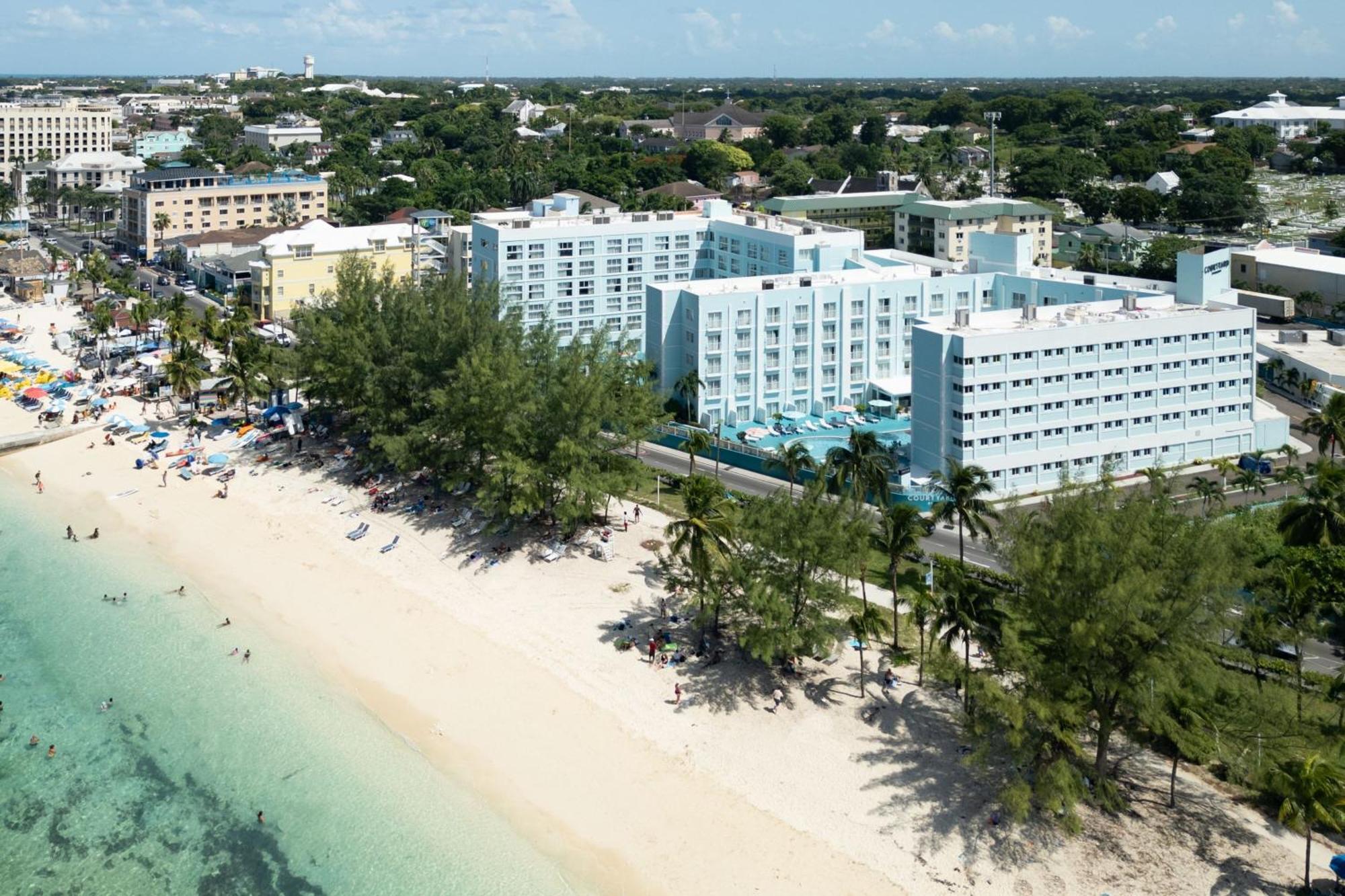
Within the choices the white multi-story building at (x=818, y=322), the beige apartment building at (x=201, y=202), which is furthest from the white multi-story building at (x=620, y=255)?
the beige apartment building at (x=201, y=202)

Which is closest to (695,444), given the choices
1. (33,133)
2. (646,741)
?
(646,741)

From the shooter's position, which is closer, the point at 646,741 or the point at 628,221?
the point at 646,741

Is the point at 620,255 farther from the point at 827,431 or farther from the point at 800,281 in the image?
the point at 827,431

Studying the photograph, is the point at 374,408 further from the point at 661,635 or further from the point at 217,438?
the point at 661,635

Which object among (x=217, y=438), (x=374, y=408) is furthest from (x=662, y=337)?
(x=217, y=438)

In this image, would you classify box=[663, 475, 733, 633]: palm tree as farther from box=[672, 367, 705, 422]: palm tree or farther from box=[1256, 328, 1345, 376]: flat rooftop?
box=[1256, 328, 1345, 376]: flat rooftop

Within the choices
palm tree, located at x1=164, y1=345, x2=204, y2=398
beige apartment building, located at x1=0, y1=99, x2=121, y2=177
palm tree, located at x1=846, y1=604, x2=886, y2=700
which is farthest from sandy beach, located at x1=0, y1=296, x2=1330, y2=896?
beige apartment building, located at x1=0, y1=99, x2=121, y2=177
